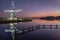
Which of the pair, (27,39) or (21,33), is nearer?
(27,39)

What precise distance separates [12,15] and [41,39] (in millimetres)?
5964

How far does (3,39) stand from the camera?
61.2 ft

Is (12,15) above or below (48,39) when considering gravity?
above

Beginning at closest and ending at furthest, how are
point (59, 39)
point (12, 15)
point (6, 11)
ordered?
point (59, 39) < point (12, 15) < point (6, 11)

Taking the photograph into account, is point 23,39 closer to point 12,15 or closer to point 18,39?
point 18,39

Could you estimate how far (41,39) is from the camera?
18.5 m

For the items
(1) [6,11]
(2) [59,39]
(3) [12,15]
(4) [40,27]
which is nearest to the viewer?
(2) [59,39]

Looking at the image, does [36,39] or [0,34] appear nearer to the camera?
[36,39]

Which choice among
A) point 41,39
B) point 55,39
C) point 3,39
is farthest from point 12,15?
point 55,39

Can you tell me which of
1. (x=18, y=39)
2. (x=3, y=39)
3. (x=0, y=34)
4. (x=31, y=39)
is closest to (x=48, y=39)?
(x=31, y=39)

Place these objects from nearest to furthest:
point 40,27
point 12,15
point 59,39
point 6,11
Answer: point 59,39, point 12,15, point 6,11, point 40,27

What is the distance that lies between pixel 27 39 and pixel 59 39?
3.99 meters

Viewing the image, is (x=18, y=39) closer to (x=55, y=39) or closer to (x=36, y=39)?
(x=36, y=39)

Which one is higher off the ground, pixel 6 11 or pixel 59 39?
pixel 6 11
